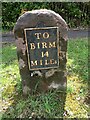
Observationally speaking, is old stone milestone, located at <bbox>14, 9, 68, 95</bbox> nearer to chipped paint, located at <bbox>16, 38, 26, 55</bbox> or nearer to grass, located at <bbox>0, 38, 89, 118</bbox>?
chipped paint, located at <bbox>16, 38, 26, 55</bbox>

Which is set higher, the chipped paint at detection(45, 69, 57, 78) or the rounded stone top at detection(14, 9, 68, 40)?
the rounded stone top at detection(14, 9, 68, 40)

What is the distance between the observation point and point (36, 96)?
167 inches

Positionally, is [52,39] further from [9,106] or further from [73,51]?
[73,51]

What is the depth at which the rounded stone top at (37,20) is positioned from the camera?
12.8 ft

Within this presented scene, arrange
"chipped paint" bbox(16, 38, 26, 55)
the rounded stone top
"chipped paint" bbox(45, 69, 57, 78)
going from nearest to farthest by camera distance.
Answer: the rounded stone top
"chipped paint" bbox(16, 38, 26, 55)
"chipped paint" bbox(45, 69, 57, 78)

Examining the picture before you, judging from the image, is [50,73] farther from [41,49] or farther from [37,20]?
[37,20]

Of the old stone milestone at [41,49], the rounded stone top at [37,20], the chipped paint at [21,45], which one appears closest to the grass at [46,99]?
the old stone milestone at [41,49]

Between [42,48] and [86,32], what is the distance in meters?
4.53

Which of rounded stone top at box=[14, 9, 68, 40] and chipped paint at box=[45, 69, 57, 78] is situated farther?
chipped paint at box=[45, 69, 57, 78]

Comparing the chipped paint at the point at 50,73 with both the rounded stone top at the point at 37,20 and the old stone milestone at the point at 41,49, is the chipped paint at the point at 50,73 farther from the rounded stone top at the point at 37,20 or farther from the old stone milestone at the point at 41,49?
the rounded stone top at the point at 37,20

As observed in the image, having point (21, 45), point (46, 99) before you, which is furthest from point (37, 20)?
point (46, 99)

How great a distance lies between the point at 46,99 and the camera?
409cm

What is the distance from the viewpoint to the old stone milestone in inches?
154

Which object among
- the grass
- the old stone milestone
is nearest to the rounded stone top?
the old stone milestone
